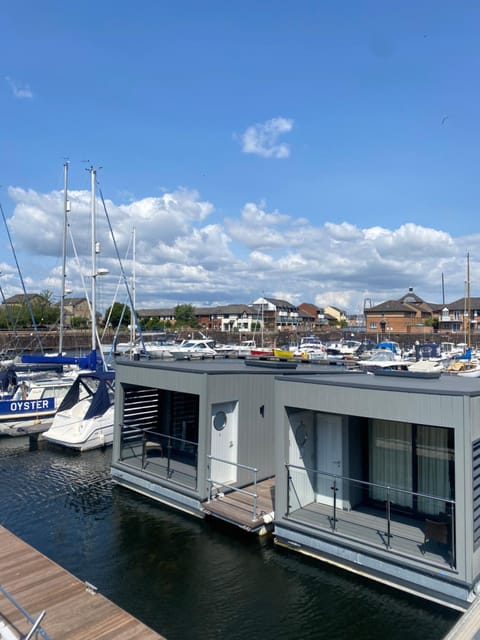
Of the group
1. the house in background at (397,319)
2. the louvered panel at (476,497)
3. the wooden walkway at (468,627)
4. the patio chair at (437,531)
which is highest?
the house in background at (397,319)

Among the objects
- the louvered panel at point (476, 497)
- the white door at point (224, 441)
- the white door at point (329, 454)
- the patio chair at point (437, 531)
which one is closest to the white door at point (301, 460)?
the white door at point (329, 454)

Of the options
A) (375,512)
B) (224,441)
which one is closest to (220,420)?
(224,441)

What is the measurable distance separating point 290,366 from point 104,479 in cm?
739

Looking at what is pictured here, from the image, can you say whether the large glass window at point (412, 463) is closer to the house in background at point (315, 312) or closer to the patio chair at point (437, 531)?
the patio chair at point (437, 531)

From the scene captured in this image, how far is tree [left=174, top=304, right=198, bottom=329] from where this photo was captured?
116656 mm

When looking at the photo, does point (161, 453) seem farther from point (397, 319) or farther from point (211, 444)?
point (397, 319)

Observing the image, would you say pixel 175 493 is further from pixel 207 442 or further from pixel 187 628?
pixel 187 628

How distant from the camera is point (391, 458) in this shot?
1012 cm

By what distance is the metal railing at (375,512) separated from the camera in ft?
28.1

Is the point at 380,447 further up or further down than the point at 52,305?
further down

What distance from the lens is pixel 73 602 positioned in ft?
24.5

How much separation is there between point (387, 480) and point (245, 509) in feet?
10.7

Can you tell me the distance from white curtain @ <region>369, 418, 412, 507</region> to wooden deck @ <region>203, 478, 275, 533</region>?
2.44 m

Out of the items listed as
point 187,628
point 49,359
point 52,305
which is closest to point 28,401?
point 49,359
